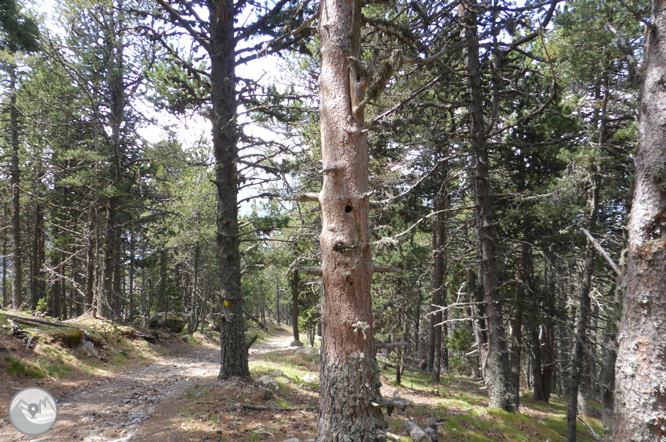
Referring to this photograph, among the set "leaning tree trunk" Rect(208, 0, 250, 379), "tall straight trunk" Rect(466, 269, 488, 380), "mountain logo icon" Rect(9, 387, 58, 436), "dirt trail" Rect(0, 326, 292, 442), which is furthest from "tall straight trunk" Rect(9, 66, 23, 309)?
"tall straight trunk" Rect(466, 269, 488, 380)

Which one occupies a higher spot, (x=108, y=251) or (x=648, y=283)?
(x=108, y=251)

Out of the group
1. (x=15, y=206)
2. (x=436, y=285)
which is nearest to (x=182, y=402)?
(x=436, y=285)

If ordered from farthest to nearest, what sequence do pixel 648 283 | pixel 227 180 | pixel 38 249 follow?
1. pixel 38 249
2. pixel 227 180
3. pixel 648 283

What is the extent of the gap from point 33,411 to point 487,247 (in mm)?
11332

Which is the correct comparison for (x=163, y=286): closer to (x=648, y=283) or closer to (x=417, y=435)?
(x=417, y=435)

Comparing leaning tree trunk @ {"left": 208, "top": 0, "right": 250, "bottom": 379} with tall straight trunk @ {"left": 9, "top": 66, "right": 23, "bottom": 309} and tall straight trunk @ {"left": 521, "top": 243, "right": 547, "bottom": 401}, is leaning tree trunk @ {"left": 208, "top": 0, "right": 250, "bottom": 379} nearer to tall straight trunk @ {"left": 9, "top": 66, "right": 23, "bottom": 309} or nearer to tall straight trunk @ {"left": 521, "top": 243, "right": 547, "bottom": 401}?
tall straight trunk @ {"left": 521, "top": 243, "right": 547, "bottom": 401}

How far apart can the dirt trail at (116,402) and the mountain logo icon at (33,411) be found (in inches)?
6.1

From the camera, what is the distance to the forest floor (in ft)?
17.6

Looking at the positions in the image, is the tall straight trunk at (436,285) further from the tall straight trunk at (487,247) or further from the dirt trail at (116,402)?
the dirt trail at (116,402)

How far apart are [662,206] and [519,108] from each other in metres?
9.82

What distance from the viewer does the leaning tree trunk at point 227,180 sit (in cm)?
747

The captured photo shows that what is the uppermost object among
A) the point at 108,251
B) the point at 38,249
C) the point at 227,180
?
the point at 227,180

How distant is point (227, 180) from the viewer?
7.82 metres

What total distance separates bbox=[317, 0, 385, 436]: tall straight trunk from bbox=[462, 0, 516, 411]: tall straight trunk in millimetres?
5946
